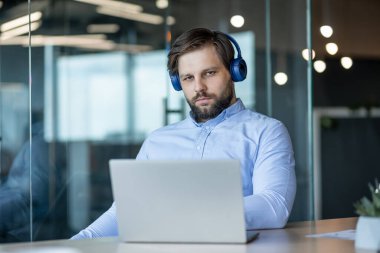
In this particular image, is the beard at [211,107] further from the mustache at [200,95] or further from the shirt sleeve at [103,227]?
the shirt sleeve at [103,227]

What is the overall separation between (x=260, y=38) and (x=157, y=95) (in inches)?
36.1

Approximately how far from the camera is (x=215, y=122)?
2975mm

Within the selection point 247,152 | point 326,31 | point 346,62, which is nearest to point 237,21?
point 326,31

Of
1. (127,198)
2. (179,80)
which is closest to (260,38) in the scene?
(179,80)

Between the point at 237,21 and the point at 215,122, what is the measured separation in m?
3.09

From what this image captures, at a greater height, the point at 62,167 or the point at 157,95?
the point at 157,95

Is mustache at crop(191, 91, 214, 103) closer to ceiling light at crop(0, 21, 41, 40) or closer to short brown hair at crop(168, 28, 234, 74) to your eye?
short brown hair at crop(168, 28, 234, 74)

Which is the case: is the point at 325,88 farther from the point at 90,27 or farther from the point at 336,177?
the point at 90,27

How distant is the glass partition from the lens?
4922 millimetres

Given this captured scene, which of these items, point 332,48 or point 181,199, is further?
point 332,48

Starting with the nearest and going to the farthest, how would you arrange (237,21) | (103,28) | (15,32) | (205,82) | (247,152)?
(247,152), (205,82), (15,32), (103,28), (237,21)

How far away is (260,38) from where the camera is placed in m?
5.95

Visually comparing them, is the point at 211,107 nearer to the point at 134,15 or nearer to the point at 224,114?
the point at 224,114

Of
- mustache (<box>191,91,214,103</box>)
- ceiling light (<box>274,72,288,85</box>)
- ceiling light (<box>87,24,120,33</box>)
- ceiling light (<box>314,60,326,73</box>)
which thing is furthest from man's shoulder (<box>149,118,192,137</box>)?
ceiling light (<box>314,60,326,73</box>)
